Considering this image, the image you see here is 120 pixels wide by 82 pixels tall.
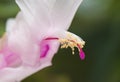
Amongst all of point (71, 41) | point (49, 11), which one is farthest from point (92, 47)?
point (49, 11)

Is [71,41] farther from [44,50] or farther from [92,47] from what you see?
[92,47]

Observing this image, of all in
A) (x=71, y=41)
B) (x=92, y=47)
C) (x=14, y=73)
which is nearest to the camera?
(x=14, y=73)

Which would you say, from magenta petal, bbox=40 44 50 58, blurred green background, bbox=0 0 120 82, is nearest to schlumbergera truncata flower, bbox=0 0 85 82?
magenta petal, bbox=40 44 50 58

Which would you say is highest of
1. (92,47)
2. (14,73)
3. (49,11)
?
(49,11)

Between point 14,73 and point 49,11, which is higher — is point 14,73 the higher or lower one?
the lower one

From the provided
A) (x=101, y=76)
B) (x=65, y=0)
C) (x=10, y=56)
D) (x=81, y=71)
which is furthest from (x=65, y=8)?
(x=81, y=71)

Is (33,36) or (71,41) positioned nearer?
(33,36)

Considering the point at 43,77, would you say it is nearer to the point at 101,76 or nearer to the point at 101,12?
the point at 101,76
